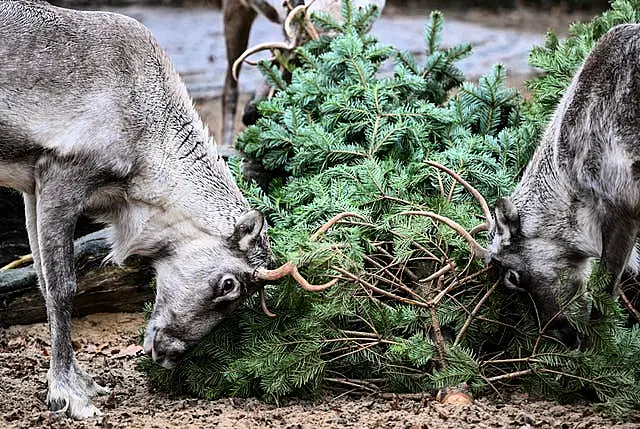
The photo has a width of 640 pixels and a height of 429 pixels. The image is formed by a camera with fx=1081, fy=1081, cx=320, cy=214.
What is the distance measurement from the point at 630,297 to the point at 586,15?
575 inches

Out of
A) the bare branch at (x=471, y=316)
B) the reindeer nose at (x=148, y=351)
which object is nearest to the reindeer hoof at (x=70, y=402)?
the reindeer nose at (x=148, y=351)

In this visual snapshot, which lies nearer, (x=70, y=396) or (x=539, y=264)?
(x=70, y=396)

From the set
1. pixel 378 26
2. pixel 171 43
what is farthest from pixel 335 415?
pixel 378 26

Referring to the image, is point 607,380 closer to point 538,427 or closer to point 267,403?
point 538,427

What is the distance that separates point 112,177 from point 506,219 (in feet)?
6.63

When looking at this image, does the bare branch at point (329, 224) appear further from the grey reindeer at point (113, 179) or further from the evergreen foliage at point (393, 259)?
the grey reindeer at point (113, 179)

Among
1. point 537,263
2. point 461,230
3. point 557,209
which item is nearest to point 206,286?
point 461,230

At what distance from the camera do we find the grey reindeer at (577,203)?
5.30m

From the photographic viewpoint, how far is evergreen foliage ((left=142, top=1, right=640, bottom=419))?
17.4ft

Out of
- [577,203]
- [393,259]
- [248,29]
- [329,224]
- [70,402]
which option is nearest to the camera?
[70,402]

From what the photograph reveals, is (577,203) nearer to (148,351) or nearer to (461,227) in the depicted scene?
(461,227)

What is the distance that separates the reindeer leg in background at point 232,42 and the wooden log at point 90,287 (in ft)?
11.1

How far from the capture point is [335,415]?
5105mm

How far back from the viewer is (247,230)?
545cm
